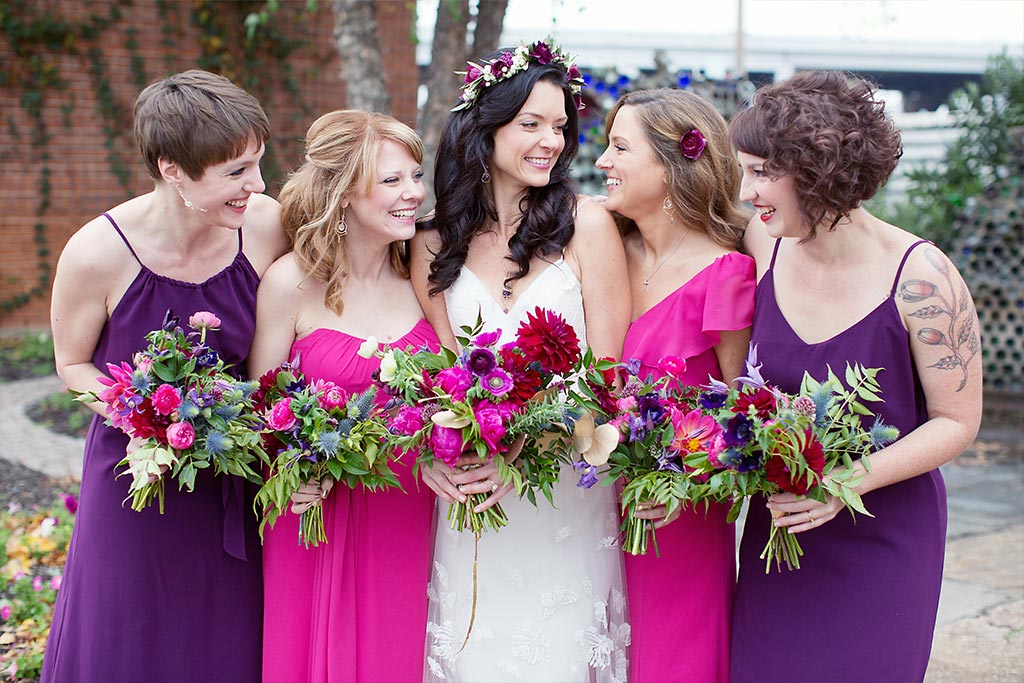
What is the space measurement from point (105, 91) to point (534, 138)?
9.39 metres

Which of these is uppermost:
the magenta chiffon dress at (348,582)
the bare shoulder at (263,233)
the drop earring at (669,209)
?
the drop earring at (669,209)

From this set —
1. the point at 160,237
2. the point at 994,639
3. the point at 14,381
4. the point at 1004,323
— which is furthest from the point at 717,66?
the point at 160,237

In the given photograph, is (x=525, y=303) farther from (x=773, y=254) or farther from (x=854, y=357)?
(x=854, y=357)

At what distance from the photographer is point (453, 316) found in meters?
3.49

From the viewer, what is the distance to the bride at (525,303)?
10.8 feet

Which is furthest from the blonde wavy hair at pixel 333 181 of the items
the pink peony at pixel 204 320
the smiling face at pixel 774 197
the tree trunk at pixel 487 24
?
the tree trunk at pixel 487 24

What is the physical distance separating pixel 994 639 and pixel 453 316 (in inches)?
115

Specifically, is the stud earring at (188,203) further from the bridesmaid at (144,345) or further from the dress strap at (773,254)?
the dress strap at (773,254)

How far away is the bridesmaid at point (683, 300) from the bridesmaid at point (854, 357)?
21 centimetres

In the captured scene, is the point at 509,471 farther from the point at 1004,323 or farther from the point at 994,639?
the point at 1004,323

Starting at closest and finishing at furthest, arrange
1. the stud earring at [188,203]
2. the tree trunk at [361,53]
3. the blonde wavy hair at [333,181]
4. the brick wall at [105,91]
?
1. the stud earring at [188,203]
2. the blonde wavy hair at [333,181]
3. the tree trunk at [361,53]
4. the brick wall at [105,91]

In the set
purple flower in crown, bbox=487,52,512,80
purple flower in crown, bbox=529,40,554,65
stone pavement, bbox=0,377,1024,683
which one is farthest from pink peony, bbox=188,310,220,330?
stone pavement, bbox=0,377,1024,683

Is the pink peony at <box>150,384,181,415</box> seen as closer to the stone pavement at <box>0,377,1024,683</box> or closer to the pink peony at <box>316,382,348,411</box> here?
the pink peony at <box>316,382,348,411</box>

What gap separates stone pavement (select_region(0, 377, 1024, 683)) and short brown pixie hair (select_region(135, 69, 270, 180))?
3442 mm
